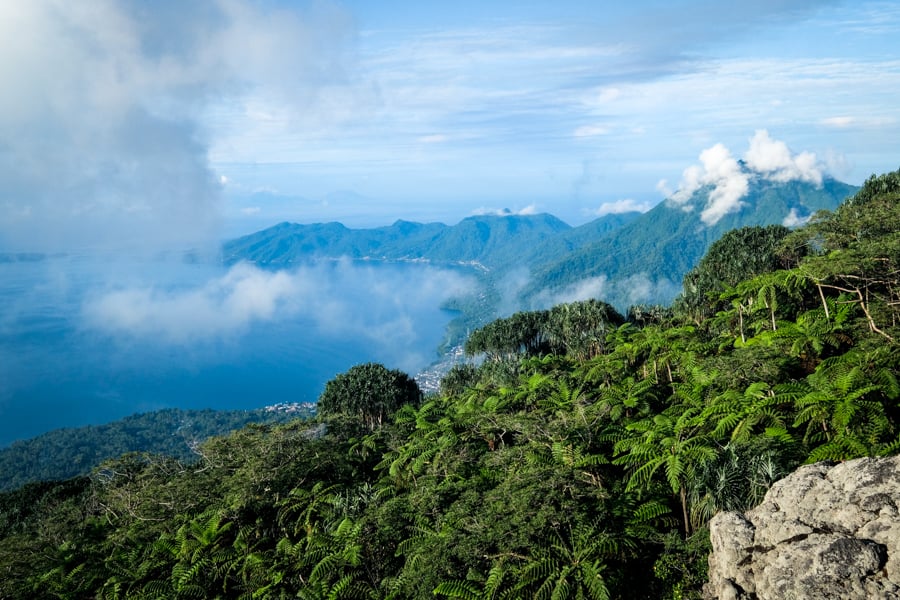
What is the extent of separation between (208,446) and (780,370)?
21.4m

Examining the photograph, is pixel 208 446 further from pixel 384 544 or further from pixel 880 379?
pixel 880 379

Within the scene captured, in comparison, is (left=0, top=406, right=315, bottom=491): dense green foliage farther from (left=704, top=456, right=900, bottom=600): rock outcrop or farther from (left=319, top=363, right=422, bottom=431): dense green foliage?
(left=704, top=456, right=900, bottom=600): rock outcrop

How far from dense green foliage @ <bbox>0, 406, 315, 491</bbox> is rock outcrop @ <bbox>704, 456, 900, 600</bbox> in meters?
132

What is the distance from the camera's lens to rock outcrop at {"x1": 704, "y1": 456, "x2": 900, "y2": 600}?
6.69m

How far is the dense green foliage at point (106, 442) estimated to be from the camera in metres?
133

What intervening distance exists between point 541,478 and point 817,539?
534 cm

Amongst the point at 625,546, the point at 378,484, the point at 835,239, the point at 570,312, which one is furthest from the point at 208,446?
the point at 570,312

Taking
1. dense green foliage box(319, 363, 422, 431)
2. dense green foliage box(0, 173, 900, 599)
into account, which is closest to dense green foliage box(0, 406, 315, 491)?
dense green foliage box(319, 363, 422, 431)

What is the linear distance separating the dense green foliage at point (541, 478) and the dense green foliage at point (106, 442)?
116719 millimetres

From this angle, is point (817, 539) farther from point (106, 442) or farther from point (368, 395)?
point (106, 442)

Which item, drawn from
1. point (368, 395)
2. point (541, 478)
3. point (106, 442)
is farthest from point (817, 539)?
point (106, 442)

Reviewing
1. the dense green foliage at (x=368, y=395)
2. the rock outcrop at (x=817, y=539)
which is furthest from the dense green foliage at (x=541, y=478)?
the dense green foliage at (x=368, y=395)

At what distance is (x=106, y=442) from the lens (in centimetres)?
15150

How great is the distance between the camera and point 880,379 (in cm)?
1188
